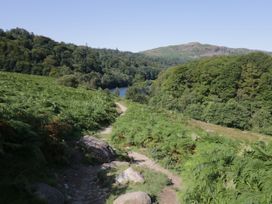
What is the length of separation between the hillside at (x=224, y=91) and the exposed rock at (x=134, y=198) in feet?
161

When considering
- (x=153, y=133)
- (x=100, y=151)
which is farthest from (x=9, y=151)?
(x=153, y=133)

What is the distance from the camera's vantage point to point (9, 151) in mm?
10812

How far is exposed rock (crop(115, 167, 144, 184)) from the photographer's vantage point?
11.3 metres

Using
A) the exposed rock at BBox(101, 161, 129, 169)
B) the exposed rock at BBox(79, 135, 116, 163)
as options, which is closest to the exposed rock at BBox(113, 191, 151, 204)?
the exposed rock at BBox(101, 161, 129, 169)

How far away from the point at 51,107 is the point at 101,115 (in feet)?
20.6

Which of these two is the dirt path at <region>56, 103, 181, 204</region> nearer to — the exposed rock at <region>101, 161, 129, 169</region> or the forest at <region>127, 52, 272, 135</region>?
the exposed rock at <region>101, 161, 129, 169</region>

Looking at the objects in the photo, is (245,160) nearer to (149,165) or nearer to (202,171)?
(202,171)

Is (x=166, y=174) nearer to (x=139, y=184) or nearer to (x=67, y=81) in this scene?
(x=139, y=184)

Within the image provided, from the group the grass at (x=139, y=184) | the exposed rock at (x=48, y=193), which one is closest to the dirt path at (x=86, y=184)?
the grass at (x=139, y=184)

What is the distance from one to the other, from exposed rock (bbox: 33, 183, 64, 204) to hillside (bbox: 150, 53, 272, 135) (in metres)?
50.0

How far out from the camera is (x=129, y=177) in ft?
37.5

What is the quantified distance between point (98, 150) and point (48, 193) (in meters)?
5.48

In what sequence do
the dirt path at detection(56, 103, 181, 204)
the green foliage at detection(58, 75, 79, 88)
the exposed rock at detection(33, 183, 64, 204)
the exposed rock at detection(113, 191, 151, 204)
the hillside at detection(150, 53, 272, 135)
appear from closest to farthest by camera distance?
1. the exposed rock at detection(33, 183, 64, 204)
2. the exposed rock at detection(113, 191, 151, 204)
3. the dirt path at detection(56, 103, 181, 204)
4. the green foliage at detection(58, 75, 79, 88)
5. the hillside at detection(150, 53, 272, 135)

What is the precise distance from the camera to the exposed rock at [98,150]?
47.8ft
